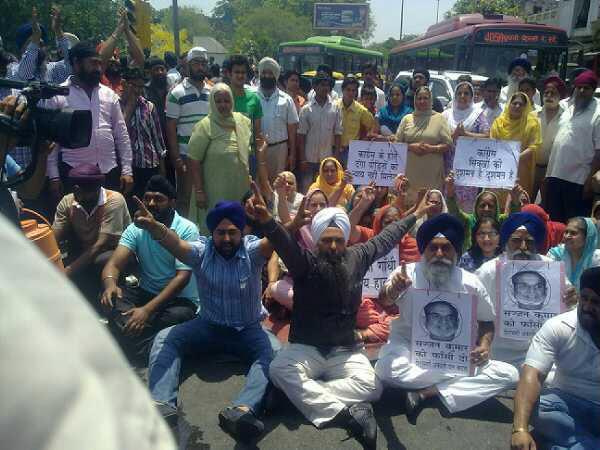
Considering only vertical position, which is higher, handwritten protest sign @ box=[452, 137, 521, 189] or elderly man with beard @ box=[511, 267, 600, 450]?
handwritten protest sign @ box=[452, 137, 521, 189]

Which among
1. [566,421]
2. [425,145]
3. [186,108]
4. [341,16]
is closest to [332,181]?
[425,145]

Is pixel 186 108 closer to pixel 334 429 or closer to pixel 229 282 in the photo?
pixel 229 282

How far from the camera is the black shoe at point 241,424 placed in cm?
293

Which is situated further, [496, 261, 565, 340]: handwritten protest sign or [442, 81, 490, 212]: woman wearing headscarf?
[442, 81, 490, 212]: woman wearing headscarf

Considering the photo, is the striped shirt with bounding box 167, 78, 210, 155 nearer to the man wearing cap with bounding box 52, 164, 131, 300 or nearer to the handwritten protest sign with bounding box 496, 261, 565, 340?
the man wearing cap with bounding box 52, 164, 131, 300

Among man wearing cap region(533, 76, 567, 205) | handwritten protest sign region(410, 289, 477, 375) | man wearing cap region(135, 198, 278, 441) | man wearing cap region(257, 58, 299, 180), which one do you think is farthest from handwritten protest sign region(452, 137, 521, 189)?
man wearing cap region(135, 198, 278, 441)

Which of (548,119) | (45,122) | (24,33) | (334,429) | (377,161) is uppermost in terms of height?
(24,33)

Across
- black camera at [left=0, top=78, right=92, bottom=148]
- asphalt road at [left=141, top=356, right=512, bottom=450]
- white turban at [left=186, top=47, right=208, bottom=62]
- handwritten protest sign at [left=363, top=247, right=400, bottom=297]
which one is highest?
white turban at [left=186, top=47, right=208, bottom=62]

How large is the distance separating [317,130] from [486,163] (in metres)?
1.95

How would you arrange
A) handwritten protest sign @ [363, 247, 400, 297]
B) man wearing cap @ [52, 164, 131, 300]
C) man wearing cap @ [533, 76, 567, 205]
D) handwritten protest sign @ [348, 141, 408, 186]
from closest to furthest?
man wearing cap @ [52, 164, 131, 300], handwritten protest sign @ [363, 247, 400, 297], handwritten protest sign @ [348, 141, 408, 186], man wearing cap @ [533, 76, 567, 205]

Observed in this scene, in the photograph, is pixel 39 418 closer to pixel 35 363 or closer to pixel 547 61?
→ pixel 35 363

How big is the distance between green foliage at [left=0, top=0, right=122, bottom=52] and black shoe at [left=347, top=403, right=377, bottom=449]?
18.9 meters

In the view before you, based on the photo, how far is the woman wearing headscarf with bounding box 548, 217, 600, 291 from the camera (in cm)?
384

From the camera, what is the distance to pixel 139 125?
17.6ft
